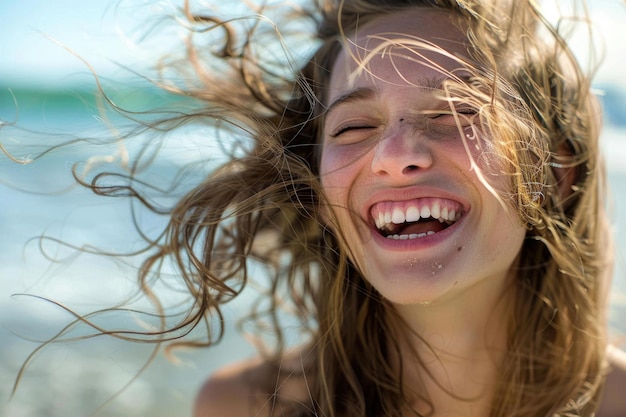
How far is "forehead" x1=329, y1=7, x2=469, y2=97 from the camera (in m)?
2.15

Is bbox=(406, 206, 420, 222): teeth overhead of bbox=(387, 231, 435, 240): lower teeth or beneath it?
overhead

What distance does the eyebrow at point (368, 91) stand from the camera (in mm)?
2141

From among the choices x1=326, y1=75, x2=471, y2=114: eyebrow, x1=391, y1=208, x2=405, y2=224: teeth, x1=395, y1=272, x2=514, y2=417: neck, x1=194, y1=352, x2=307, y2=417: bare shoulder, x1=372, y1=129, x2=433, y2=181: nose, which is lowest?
x1=194, y1=352, x2=307, y2=417: bare shoulder

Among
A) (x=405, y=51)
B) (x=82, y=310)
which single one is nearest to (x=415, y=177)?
(x=405, y=51)

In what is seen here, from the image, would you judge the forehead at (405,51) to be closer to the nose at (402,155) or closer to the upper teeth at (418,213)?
the nose at (402,155)

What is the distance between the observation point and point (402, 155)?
6.82ft

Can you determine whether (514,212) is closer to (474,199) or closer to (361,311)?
(474,199)

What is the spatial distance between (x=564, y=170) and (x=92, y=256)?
13.4ft

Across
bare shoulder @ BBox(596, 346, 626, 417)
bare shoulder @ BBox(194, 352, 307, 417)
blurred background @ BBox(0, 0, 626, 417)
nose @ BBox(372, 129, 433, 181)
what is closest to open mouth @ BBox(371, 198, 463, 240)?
nose @ BBox(372, 129, 433, 181)

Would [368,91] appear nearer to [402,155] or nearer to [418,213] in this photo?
[402,155]

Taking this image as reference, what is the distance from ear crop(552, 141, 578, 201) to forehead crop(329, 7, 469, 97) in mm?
531

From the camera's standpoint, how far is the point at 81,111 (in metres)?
11.6

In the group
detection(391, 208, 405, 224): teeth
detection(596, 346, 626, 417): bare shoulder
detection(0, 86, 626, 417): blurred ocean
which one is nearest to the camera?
detection(391, 208, 405, 224): teeth

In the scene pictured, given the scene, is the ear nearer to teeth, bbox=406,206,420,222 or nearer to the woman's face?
the woman's face
